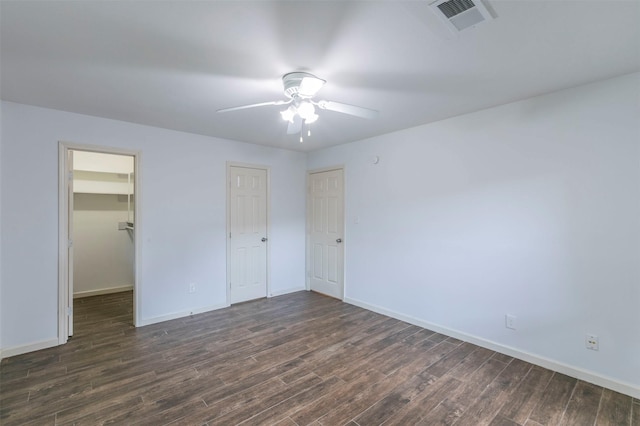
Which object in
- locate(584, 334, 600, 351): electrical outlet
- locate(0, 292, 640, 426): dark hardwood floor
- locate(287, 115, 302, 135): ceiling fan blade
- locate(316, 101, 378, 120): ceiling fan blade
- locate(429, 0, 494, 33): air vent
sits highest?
locate(429, 0, 494, 33): air vent

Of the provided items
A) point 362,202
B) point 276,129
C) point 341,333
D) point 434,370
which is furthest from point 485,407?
point 276,129

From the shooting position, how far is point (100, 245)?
15.8 ft

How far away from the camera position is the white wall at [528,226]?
225 centimetres

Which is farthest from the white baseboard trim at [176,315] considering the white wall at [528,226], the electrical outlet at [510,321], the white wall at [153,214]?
the electrical outlet at [510,321]

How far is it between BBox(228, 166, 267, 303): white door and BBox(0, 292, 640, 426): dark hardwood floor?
3.40 feet

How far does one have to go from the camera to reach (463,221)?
124 inches

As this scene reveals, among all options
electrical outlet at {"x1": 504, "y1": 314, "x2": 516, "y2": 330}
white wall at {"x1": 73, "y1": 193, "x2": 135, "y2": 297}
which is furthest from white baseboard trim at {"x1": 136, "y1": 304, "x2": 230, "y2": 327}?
electrical outlet at {"x1": 504, "y1": 314, "x2": 516, "y2": 330}

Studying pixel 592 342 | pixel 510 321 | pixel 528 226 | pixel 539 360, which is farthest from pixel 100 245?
pixel 592 342

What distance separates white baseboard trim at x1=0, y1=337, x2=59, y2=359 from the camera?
2.76 m

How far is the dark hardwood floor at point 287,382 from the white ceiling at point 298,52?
249cm

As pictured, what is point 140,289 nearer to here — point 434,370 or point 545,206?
point 434,370

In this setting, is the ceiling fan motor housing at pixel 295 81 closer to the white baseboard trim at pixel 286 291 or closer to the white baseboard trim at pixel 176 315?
the white baseboard trim at pixel 176 315

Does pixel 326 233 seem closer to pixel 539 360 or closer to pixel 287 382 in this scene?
pixel 287 382

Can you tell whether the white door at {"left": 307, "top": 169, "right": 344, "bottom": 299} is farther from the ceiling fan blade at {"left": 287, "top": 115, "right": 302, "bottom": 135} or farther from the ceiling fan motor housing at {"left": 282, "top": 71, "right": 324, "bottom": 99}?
the ceiling fan motor housing at {"left": 282, "top": 71, "right": 324, "bottom": 99}
